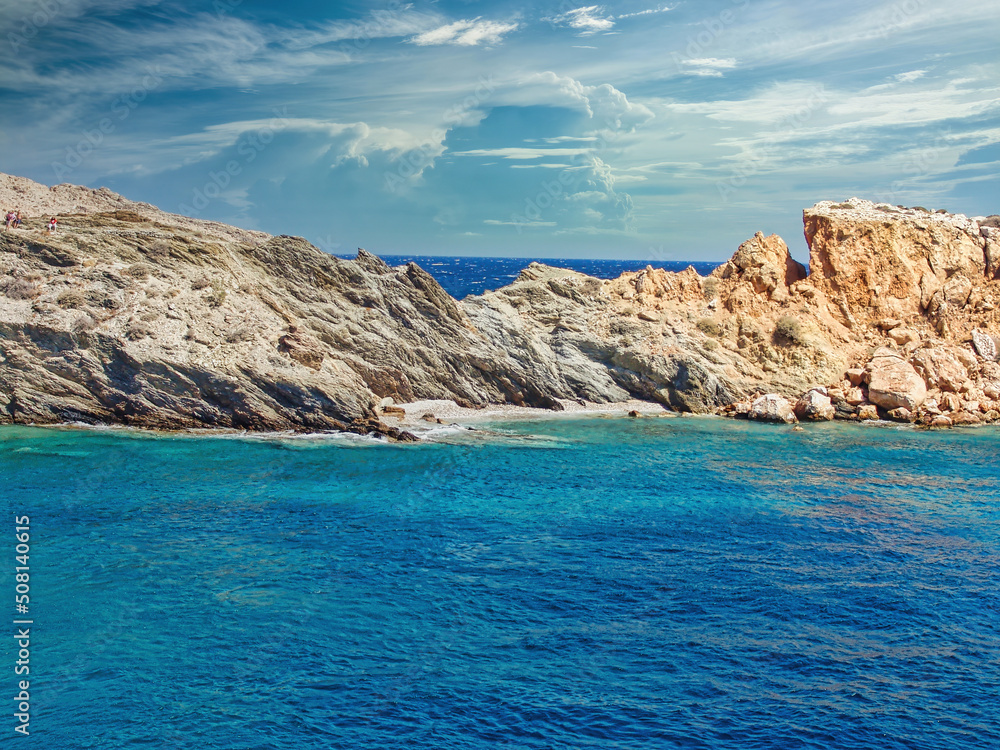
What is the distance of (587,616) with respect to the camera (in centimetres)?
1962

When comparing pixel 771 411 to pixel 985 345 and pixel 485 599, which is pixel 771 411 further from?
pixel 485 599

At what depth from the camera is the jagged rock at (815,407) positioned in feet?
145

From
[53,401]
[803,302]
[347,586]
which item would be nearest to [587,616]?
[347,586]

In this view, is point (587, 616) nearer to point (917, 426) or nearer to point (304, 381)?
point (304, 381)

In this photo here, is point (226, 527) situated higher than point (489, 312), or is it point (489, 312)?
point (489, 312)

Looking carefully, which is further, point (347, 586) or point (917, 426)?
point (917, 426)

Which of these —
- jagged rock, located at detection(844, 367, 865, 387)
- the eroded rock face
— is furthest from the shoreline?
the eroded rock face

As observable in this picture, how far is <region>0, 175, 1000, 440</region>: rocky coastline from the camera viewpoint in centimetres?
3669

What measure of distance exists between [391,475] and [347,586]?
10.9 m

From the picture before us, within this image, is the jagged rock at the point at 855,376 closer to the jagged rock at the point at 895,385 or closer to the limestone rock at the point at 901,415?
the jagged rock at the point at 895,385

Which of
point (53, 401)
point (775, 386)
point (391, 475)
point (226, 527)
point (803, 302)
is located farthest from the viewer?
point (803, 302)

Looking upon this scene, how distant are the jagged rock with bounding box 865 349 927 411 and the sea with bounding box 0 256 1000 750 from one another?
35.0 feet

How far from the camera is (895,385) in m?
44.5

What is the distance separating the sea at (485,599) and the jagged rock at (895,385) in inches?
420
